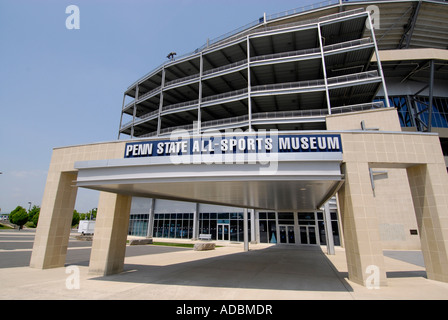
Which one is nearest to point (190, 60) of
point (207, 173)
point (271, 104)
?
point (271, 104)

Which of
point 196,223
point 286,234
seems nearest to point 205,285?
point 286,234

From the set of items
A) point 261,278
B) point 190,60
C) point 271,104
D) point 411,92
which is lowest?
point 261,278

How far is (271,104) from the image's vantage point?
1280 inches

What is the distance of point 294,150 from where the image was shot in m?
8.41

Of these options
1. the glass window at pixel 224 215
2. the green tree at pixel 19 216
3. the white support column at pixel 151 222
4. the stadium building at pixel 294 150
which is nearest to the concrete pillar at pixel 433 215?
the stadium building at pixel 294 150

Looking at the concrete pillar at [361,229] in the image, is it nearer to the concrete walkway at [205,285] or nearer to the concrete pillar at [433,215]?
the concrete walkway at [205,285]

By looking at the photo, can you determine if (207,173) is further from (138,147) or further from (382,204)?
(382,204)

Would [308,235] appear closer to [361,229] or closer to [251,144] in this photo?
[361,229]

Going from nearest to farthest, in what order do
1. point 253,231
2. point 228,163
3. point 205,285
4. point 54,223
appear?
1. point 228,163
2. point 205,285
3. point 54,223
4. point 253,231

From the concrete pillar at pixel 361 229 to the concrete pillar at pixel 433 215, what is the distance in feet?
9.19

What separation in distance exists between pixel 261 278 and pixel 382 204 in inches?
838

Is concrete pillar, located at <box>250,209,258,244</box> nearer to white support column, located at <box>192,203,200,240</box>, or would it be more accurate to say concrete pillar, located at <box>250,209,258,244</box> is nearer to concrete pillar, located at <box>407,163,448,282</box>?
white support column, located at <box>192,203,200,240</box>

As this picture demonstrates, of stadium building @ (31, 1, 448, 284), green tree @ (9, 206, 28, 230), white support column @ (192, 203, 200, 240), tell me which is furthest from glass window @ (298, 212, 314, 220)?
green tree @ (9, 206, 28, 230)

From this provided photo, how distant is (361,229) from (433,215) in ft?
11.6
